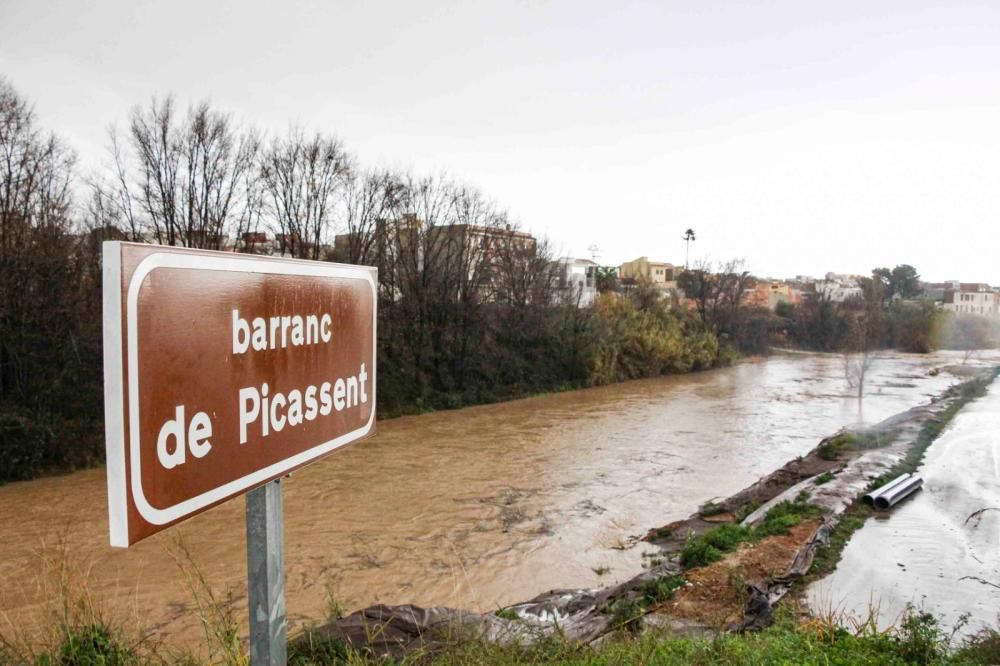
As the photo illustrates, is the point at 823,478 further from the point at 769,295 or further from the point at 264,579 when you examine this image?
the point at 769,295

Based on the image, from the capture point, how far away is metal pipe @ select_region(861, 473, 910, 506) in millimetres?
10305

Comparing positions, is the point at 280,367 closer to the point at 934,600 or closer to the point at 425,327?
the point at 934,600

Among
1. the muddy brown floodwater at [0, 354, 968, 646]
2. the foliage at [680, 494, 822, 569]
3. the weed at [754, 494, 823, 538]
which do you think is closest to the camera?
the foliage at [680, 494, 822, 569]

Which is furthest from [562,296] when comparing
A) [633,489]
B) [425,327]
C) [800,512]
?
[800,512]

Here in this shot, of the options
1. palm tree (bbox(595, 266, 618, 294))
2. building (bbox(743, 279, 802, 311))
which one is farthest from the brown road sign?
building (bbox(743, 279, 802, 311))

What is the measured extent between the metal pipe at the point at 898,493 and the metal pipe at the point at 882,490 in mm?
52

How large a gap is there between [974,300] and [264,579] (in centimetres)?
6498

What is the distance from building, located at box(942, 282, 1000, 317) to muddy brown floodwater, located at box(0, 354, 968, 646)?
112ft

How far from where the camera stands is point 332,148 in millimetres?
23141

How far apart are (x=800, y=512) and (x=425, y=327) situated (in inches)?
720

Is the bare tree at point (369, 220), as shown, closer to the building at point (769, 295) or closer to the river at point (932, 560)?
the river at point (932, 560)

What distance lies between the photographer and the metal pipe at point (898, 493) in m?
10.2

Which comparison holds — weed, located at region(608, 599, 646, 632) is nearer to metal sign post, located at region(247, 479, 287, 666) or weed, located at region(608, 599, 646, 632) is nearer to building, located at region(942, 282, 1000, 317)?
metal sign post, located at region(247, 479, 287, 666)

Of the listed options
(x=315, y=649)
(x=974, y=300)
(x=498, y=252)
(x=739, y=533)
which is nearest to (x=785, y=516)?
(x=739, y=533)
